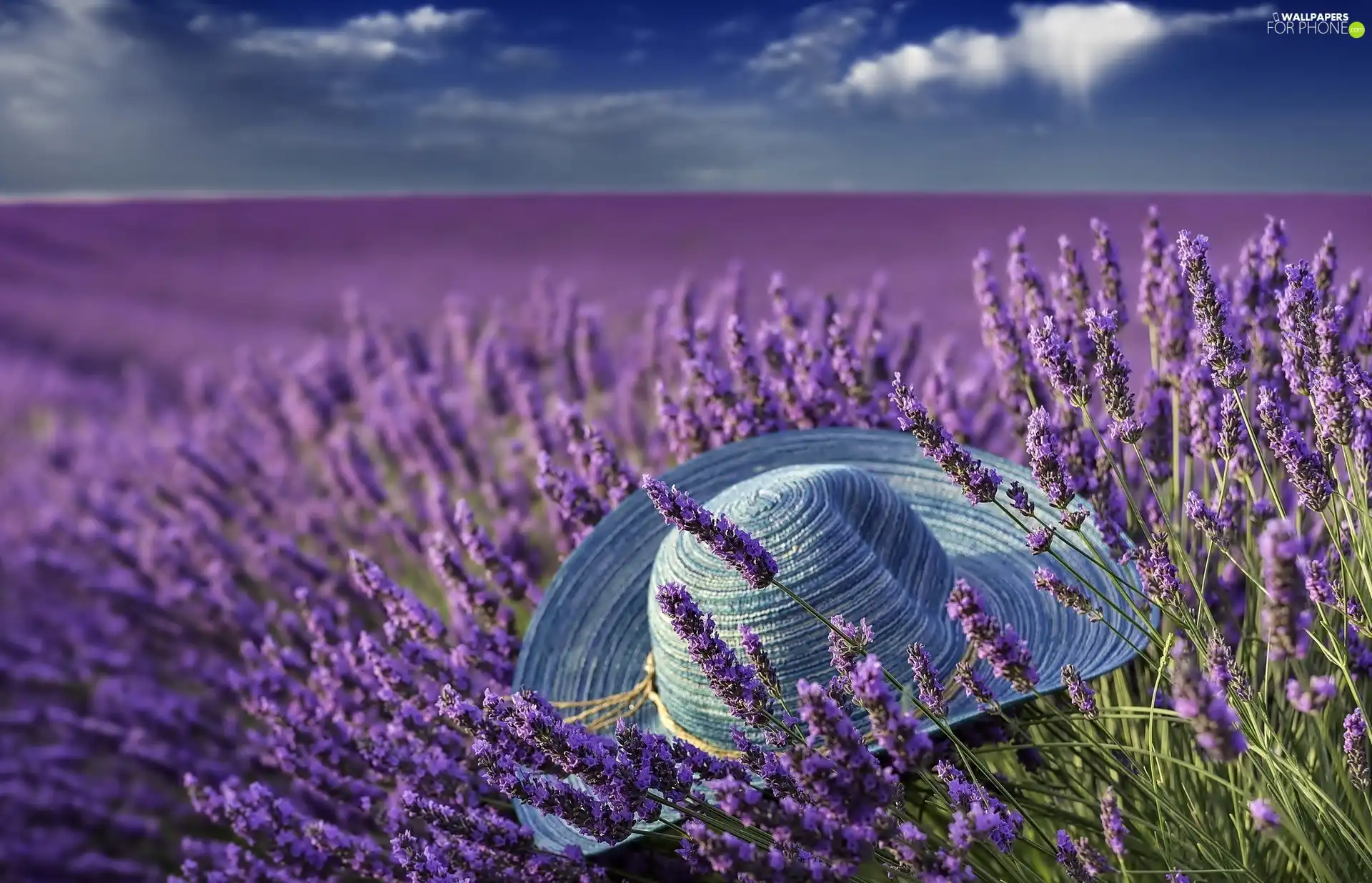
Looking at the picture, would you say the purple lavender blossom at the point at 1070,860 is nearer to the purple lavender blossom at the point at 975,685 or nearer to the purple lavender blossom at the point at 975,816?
the purple lavender blossom at the point at 975,816

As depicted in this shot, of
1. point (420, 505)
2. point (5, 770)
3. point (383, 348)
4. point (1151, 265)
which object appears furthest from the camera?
point (383, 348)

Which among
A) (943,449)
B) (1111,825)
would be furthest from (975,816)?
(943,449)

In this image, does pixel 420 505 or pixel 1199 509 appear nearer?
pixel 1199 509

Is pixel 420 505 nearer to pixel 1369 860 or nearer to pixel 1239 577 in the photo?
pixel 1239 577

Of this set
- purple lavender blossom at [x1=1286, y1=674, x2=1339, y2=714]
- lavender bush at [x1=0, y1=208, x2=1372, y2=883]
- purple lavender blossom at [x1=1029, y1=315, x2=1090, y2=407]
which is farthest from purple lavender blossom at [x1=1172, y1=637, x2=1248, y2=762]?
purple lavender blossom at [x1=1029, y1=315, x2=1090, y2=407]

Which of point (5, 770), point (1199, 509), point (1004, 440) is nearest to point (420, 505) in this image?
point (5, 770)

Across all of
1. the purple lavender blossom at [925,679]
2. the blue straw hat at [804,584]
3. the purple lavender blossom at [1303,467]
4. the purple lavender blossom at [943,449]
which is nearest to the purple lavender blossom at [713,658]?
the purple lavender blossom at [925,679]

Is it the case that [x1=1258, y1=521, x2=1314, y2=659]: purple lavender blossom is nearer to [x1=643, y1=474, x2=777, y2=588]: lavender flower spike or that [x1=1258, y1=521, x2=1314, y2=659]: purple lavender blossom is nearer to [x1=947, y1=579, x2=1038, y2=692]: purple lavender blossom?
[x1=947, y1=579, x2=1038, y2=692]: purple lavender blossom
